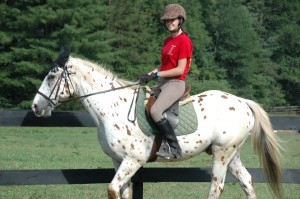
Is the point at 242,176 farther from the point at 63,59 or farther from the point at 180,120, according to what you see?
the point at 63,59

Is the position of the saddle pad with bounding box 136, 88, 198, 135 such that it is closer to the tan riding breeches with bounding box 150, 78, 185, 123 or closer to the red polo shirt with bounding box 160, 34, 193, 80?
the tan riding breeches with bounding box 150, 78, 185, 123

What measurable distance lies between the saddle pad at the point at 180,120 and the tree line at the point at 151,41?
843 inches

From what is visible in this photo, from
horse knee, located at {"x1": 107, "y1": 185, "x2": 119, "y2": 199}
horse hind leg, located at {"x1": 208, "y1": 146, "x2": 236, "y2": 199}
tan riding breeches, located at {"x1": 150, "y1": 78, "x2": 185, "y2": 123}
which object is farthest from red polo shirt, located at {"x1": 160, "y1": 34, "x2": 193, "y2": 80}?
horse knee, located at {"x1": 107, "y1": 185, "x2": 119, "y2": 199}

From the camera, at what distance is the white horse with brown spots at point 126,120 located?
7.54 metres

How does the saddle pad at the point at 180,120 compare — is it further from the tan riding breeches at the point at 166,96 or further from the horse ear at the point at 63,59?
the horse ear at the point at 63,59

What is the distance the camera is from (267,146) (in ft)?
27.3

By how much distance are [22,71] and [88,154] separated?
2704cm

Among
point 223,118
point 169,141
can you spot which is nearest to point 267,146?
point 223,118

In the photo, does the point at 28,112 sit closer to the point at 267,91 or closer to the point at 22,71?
the point at 22,71

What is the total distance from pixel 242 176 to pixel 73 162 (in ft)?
22.7

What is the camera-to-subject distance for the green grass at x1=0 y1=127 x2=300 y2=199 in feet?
33.2

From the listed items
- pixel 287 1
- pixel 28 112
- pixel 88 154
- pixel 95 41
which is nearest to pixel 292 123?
pixel 28 112

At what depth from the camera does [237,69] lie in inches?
2608

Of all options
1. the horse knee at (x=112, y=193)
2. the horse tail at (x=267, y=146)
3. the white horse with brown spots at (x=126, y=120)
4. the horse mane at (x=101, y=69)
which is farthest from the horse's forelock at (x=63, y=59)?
the horse tail at (x=267, y=146)
